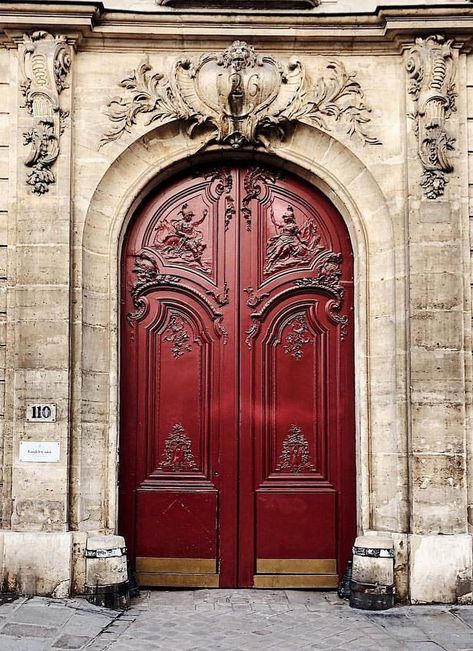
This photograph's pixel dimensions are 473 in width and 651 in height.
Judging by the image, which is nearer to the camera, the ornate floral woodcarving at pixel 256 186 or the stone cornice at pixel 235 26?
the stone cornice at pixel 235 26

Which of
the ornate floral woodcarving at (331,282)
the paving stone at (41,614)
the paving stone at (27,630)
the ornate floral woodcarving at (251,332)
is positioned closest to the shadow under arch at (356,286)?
the ornate floral woodcarving at (331,282)

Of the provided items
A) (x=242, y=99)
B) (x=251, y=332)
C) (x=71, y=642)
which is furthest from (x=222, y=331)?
(x=71, y=642)

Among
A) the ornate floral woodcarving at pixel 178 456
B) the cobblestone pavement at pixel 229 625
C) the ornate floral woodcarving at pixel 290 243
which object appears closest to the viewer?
the cobblestone pavement at pixel 229 625

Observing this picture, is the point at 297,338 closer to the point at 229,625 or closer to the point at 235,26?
the point at 229,625

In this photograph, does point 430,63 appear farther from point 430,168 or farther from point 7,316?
point 7,316

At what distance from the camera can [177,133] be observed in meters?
7.20

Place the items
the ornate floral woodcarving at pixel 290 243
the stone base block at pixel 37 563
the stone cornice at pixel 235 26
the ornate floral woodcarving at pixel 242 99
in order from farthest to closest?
the ornate floral woodcarving at pixel 290 243
the ornate floral woodcarving at pixel 242 99
the stone cornice at pixel 235 26
the stone base block at pixel 37 563

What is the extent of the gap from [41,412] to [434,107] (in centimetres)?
384

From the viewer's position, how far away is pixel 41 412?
22.1ft

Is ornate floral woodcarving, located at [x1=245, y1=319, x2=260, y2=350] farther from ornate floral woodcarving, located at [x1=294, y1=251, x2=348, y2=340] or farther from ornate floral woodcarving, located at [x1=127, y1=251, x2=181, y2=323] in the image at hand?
ornate floral woodcarving, located at [x1=127, y1=251, x2=181, y2=323]

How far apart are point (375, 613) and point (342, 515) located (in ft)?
2.98

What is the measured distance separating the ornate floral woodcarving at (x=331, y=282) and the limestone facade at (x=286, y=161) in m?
0.18

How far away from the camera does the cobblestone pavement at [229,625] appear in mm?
5699

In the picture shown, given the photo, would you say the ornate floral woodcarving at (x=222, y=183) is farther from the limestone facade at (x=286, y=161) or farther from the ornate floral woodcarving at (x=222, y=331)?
the ornate floral woodcarving at (x=222, y=331)
